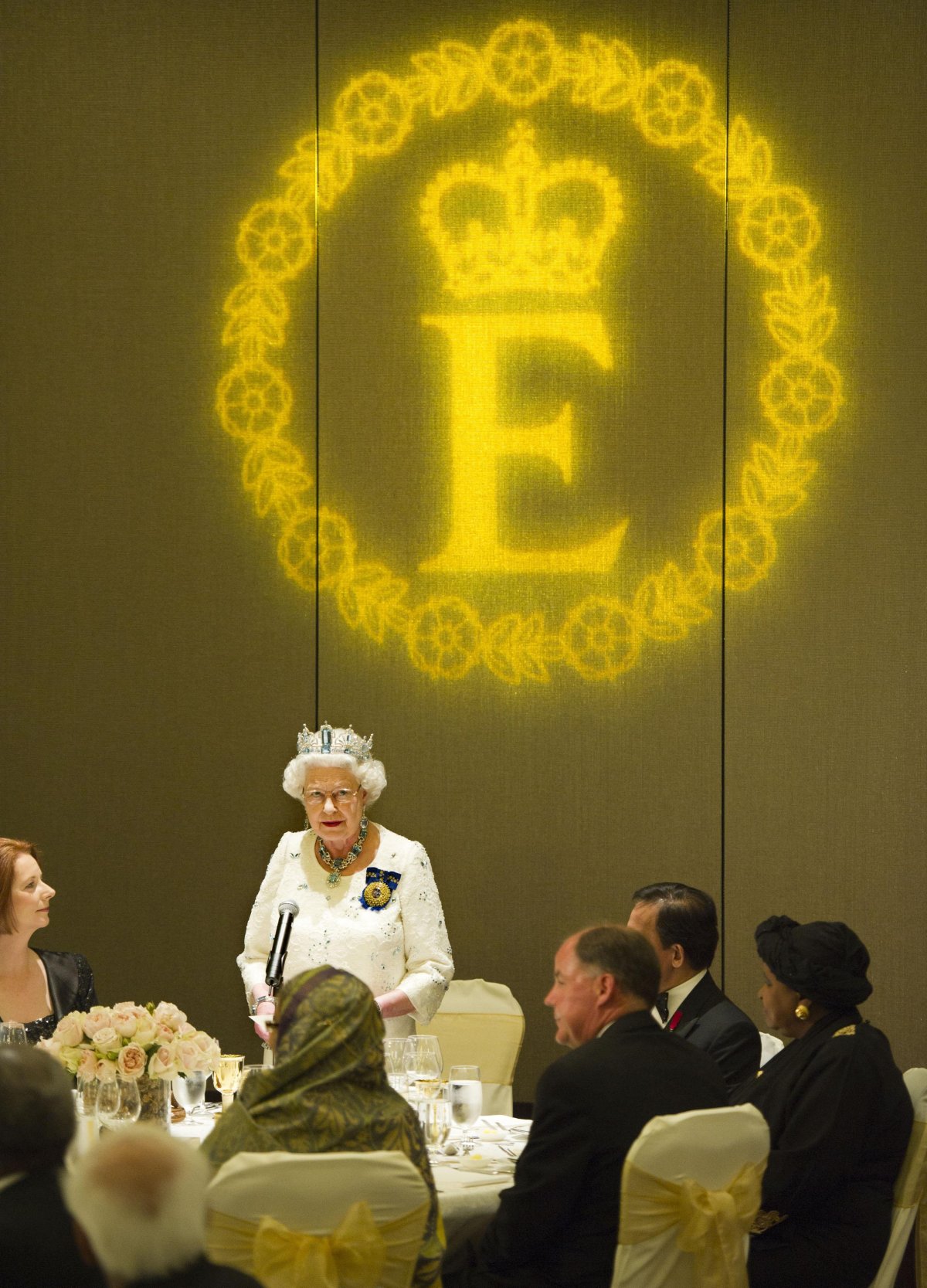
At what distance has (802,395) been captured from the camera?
529 centimetres

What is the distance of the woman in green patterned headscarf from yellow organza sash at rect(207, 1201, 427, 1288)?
0.13 m

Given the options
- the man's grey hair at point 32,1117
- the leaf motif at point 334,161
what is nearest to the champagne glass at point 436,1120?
the man's grey hair at point 32,1117

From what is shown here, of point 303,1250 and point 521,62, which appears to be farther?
point 521,62

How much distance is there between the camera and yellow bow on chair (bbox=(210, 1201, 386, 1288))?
2377mm

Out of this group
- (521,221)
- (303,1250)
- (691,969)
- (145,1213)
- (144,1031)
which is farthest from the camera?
(521,221)

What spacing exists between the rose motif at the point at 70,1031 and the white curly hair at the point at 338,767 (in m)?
1.49

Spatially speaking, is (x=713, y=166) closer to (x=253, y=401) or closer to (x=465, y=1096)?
(x=253, y=401)

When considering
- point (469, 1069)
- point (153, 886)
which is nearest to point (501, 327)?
point (153, 886)

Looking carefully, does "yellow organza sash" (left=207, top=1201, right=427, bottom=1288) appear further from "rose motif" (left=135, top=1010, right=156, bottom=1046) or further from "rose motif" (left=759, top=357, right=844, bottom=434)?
"rose motif" (left=759, top=357, right=844, bottom=434)

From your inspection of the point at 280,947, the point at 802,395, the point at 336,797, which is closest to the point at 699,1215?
the point at 280,947

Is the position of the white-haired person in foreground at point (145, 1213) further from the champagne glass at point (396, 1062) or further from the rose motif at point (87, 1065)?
the champagne glass at point (396, 1062)

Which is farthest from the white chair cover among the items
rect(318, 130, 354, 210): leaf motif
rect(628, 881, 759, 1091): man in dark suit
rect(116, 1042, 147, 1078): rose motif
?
rect(318, 130, 354, 210): leaf motif

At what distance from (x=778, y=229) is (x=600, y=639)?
1647 mm

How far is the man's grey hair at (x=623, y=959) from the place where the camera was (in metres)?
2.90
